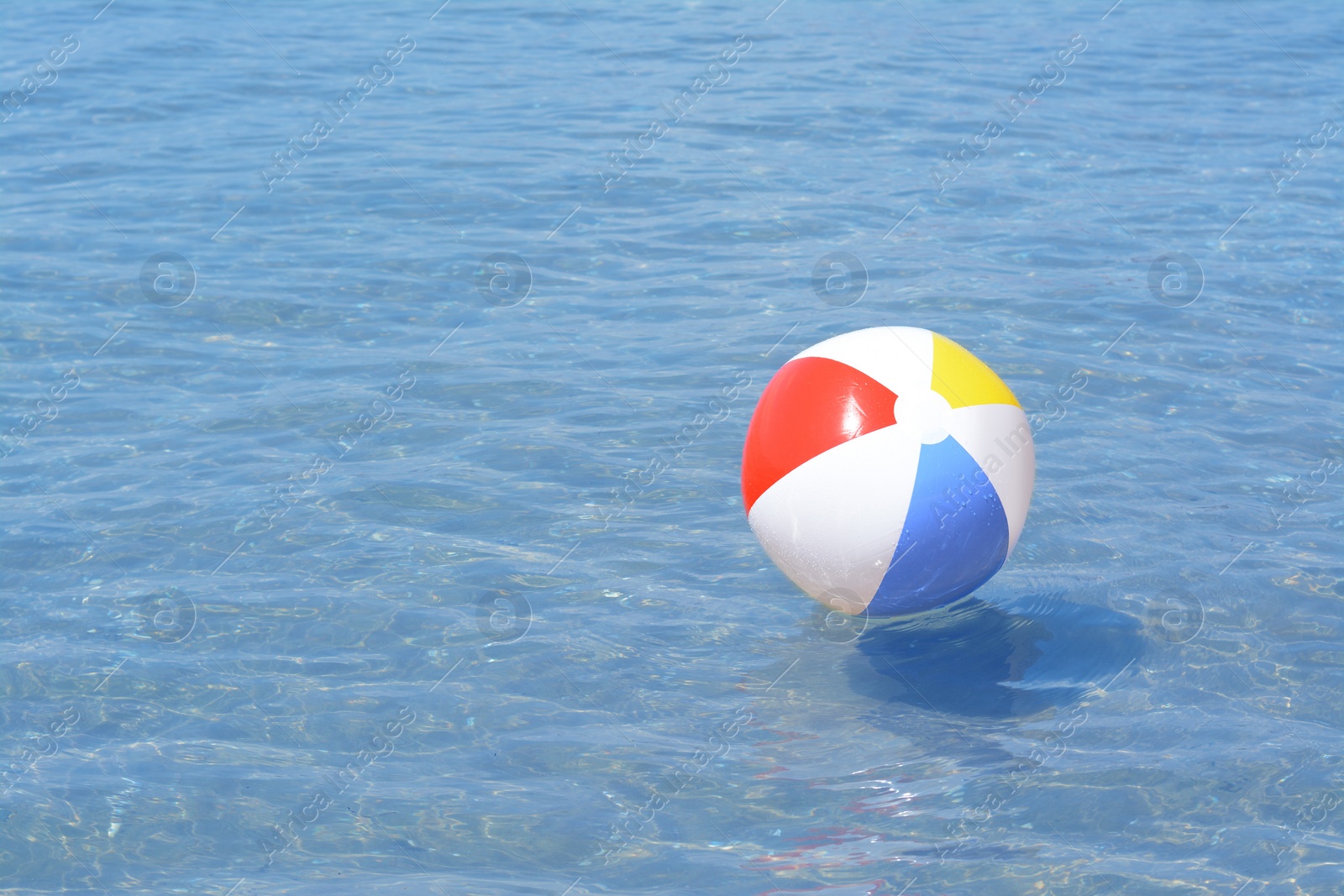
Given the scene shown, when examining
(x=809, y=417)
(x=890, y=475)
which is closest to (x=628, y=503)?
(x=809, y=417)

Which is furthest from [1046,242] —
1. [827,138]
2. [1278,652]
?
[1278,652]

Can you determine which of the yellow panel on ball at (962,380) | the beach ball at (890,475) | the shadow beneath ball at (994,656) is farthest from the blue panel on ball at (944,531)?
the shadow beneath ball at (994,656)

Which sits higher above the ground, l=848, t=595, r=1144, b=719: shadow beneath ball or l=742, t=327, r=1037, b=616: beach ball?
l=742, t=327, r=1037, b=616: beach ball

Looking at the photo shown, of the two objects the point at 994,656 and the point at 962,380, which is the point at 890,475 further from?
the point at 994,656

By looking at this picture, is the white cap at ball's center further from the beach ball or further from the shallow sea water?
the shallow sea water

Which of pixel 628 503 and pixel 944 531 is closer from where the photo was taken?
pixel 944 531

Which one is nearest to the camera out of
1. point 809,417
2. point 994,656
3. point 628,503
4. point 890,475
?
point 890,475

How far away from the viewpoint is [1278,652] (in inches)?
230

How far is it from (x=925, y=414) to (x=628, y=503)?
2218 millimetres

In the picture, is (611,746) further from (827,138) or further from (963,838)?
(827,138)

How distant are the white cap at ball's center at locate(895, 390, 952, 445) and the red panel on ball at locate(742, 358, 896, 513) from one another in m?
0.04

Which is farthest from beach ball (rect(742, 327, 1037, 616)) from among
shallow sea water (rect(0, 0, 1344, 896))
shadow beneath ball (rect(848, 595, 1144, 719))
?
shallow sea water (rect(0, 0, 1344, 896))

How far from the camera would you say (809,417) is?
5629mm

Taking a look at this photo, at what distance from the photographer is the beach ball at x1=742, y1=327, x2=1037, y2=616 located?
544cm
